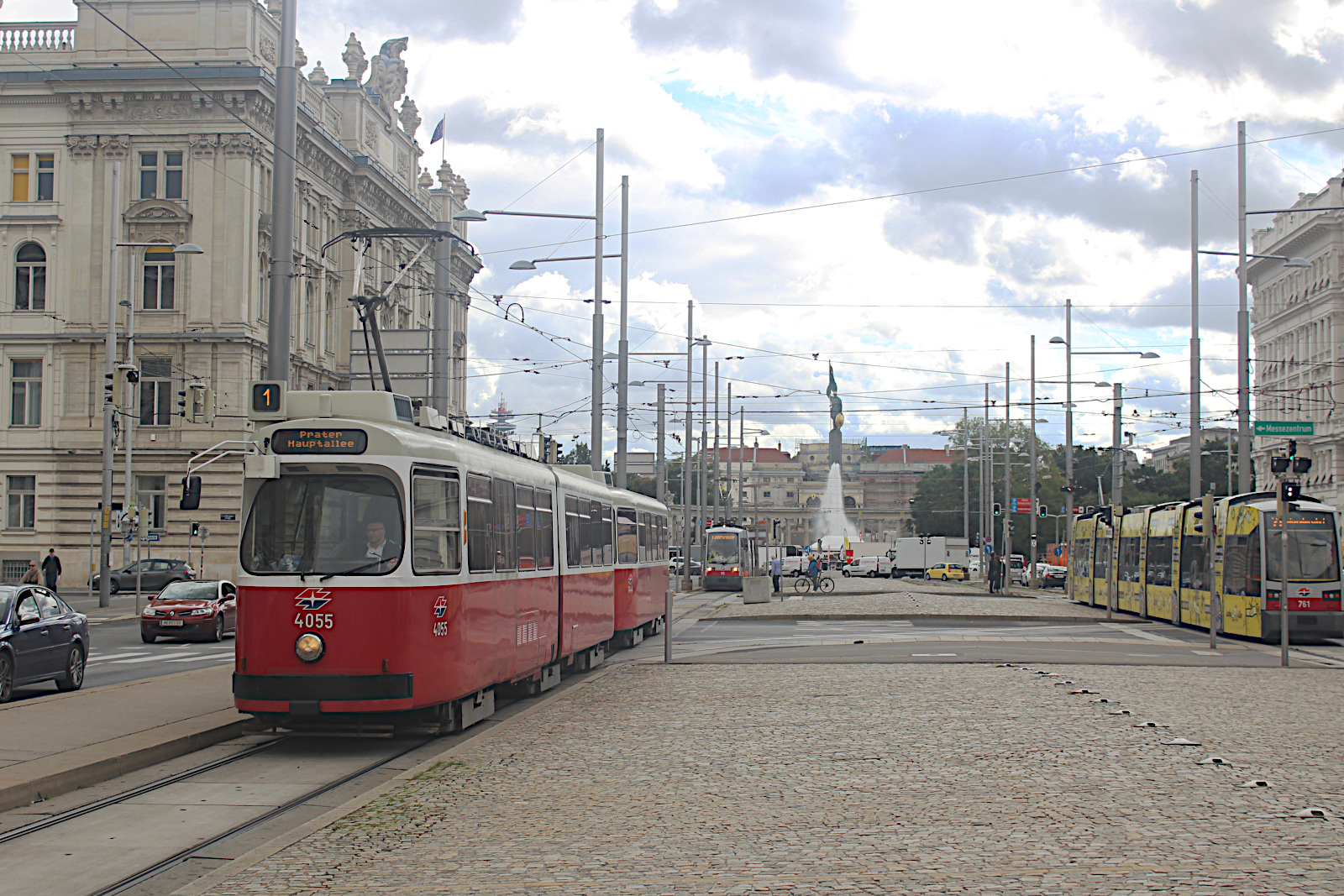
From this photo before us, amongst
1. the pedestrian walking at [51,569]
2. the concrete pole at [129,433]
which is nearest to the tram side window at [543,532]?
the concrete pole at [129,433]

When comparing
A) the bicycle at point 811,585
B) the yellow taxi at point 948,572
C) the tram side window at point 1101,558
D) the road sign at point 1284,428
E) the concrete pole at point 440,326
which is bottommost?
the yellow taxi at point 948,572

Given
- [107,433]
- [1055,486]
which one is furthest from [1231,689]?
[1055,486]

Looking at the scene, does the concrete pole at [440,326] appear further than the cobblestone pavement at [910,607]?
No

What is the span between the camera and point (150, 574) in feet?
163

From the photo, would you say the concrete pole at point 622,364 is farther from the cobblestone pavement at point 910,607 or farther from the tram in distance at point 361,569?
the tram in distance at point 361,569

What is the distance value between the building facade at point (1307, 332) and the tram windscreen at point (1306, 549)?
43411 mm

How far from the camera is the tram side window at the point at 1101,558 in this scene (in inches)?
1613

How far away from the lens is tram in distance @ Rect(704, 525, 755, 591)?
63.0 metres

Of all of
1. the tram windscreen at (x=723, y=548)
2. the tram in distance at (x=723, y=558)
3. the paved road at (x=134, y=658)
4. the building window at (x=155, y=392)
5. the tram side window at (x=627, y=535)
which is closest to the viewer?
the paved road at (x=134, y=658)

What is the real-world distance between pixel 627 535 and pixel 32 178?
3922cm

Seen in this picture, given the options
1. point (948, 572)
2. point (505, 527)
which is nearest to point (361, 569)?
point (505, 527)

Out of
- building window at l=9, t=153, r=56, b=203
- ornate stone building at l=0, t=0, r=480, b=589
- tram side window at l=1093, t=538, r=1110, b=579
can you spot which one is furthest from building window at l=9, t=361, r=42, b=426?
tram side window at l=1093, t=538, r=1110, b=579

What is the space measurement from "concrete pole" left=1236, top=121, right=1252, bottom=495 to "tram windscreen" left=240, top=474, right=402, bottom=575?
27734mm

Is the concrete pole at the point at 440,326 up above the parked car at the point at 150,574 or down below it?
above
